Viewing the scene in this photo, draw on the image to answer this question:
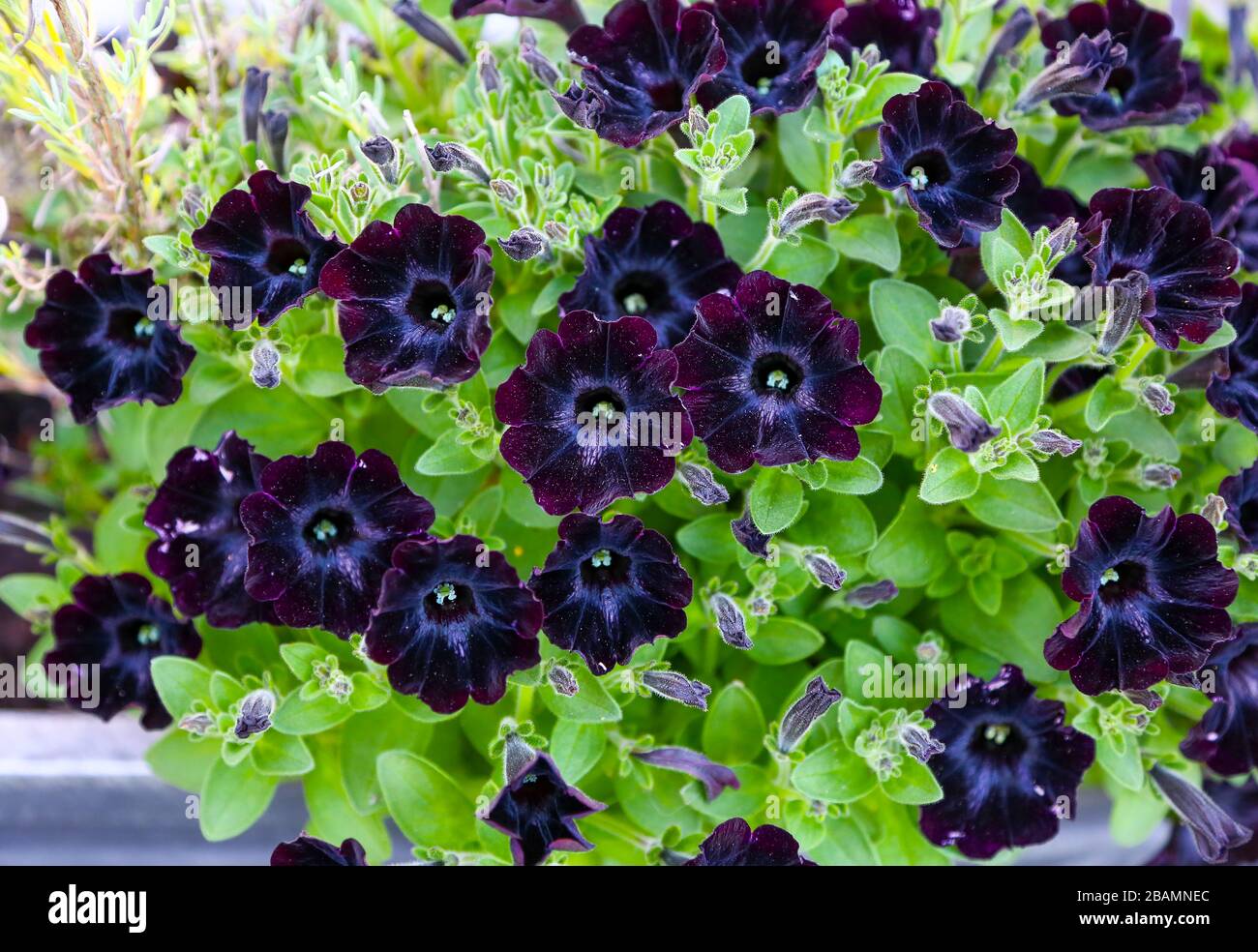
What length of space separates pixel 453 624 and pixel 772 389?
1.47 ft

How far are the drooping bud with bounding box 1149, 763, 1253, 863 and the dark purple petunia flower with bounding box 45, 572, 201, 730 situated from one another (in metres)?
1.28

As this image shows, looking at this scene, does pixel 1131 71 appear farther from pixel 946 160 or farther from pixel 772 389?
pixel 772 389

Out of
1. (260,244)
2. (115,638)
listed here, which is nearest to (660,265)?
Result: (260,244)

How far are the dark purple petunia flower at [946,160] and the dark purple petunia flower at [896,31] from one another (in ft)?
0.73

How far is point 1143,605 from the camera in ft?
3.91

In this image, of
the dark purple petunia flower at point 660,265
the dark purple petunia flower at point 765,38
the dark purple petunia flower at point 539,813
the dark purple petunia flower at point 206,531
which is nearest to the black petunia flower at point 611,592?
the dark purple petunia flower at point 539,813

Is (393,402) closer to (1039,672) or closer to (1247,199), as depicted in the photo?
(1039,672)

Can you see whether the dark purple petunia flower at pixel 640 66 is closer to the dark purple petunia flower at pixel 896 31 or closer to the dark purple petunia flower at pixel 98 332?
the dark purple petunia flower at pixel 896 31

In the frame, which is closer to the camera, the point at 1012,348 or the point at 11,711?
the point at 1012,348

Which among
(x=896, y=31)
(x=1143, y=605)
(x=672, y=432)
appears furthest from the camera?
(x=896, y=31)

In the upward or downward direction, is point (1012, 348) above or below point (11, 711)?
above
